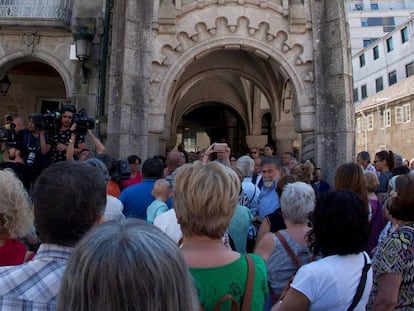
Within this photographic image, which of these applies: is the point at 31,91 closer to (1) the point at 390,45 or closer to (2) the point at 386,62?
(2) the point at 386,62

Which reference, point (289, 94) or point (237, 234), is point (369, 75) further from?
point (237, 234)

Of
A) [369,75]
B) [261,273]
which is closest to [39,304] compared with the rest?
[261,273]

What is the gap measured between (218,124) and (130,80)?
8925 millimetres

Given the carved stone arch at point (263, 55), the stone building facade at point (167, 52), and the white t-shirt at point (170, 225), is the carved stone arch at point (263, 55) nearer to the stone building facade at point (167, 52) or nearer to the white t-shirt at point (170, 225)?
the stone building facade at point (167, 52)

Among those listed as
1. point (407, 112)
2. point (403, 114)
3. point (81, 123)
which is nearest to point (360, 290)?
point (81, 123)

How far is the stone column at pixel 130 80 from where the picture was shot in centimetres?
715

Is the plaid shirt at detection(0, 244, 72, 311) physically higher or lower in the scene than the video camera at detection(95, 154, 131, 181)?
lower

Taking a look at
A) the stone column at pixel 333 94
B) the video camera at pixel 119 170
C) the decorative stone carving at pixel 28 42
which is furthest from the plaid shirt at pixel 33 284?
the decorative stone carving at pixel 28 42

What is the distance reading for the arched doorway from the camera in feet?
33.0

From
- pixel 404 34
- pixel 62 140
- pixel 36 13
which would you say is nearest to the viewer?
pixel 62 140

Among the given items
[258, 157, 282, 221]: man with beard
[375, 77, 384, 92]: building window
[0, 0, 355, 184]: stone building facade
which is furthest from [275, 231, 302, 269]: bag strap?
[375, 77, 384, 92]: building window

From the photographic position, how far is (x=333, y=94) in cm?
743

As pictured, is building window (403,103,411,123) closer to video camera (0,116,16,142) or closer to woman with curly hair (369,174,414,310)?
video camera (0,116,16,142)

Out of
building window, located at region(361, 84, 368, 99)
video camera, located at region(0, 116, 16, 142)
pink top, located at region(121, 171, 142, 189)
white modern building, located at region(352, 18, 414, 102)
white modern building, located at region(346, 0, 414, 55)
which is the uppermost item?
white modern building, located at region(346, 0, 414, 55)
